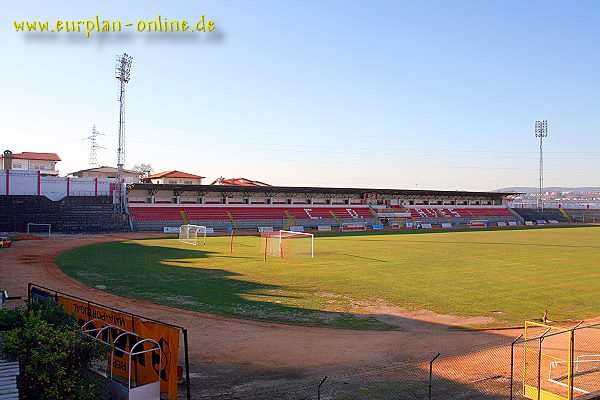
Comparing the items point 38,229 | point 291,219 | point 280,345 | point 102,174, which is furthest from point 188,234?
point 102,174

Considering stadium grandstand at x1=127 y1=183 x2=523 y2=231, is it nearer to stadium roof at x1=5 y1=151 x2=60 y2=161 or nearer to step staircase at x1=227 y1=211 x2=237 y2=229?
step staircase at x1=227 y1=211 x2=237 y2=229

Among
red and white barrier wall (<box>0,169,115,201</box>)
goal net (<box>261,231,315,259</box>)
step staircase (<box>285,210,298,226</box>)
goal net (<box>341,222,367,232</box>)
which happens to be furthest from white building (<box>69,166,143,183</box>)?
goal net (<box>261,231,315,259</box>)

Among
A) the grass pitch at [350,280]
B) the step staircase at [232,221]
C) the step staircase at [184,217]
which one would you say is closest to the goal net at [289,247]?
the grass pitch at [350,280]

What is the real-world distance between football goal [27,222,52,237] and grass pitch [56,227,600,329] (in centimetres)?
1456

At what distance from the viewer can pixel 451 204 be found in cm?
10344

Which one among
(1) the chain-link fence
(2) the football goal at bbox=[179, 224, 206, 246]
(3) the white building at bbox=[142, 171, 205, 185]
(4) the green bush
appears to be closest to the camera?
(4) the green bush

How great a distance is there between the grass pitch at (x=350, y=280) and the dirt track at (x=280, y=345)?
3.90 ft

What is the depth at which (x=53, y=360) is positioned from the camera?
933cm

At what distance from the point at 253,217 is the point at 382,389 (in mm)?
64524

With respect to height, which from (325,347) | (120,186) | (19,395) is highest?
(120,186)

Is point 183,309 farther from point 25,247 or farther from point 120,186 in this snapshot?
point 120,186

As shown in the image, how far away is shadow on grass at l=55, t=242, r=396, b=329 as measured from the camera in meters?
20.0

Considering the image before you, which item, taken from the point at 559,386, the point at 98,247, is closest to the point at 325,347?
the point at 559,386

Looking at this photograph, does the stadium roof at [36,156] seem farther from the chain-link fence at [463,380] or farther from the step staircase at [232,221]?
the chain-link fence at [463,380]
